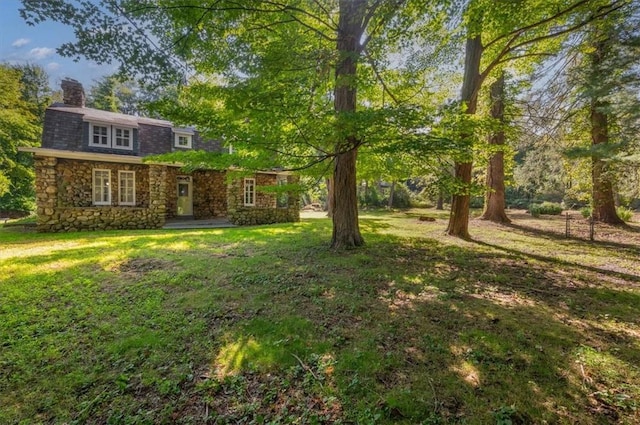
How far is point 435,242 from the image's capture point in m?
8.30

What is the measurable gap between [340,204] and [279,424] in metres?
5.20

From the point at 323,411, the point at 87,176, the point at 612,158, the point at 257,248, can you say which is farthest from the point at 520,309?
the point at 87,176

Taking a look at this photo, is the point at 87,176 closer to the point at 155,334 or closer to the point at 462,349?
the point at 155,334

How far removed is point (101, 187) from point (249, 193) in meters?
6.38

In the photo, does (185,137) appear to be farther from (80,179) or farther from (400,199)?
(400,199)

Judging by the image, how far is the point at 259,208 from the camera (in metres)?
14.5

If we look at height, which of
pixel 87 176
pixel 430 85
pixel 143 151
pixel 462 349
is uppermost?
pixel 430 85

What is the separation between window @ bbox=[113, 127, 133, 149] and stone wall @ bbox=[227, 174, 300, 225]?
485 cm

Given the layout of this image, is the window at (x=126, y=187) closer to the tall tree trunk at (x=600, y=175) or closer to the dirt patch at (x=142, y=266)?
the dirt patch at (x=142, y=266)

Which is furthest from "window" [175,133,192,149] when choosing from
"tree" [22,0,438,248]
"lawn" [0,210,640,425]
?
"lawn" [0,210,640,425]

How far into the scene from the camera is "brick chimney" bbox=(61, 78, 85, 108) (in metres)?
13.6

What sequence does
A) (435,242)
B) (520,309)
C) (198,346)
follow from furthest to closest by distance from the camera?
(435,242) → (520,309) → (198,346)

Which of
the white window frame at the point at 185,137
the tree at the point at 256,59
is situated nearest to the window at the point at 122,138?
the white window frame at the point at 185,137

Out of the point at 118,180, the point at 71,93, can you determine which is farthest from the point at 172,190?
the point at 71,93
